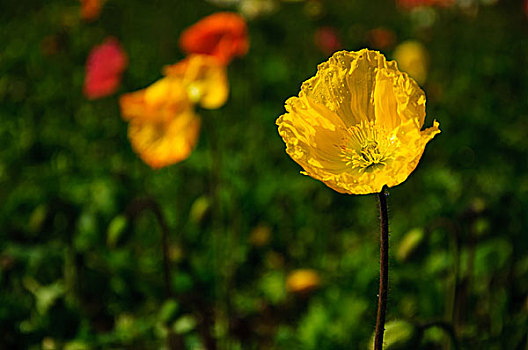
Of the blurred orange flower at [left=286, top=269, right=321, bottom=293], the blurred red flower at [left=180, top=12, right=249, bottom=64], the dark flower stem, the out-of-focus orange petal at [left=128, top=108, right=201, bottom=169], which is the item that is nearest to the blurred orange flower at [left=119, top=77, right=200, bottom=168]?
the out-of-focus orange petal at [left=128, top=108, right=201, bottom=169]

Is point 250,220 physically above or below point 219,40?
below

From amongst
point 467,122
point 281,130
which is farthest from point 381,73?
point 467,122

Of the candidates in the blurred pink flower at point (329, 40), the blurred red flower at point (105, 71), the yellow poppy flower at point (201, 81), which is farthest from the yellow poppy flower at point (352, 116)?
the blurred pink flower at point (329, 40)

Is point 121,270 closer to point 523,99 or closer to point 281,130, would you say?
point 281,130

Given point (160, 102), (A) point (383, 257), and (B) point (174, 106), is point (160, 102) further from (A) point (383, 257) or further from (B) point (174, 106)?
(A) point (383, 257)

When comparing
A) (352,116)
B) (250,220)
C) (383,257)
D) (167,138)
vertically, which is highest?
(352,116)

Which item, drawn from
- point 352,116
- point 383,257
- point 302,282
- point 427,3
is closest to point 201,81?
point 302,282

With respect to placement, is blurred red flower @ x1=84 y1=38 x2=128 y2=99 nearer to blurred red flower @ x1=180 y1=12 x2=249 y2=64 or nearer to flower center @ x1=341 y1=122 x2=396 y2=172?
blurred red flower @ x1=180 y1=12 x2=249 y2=64
